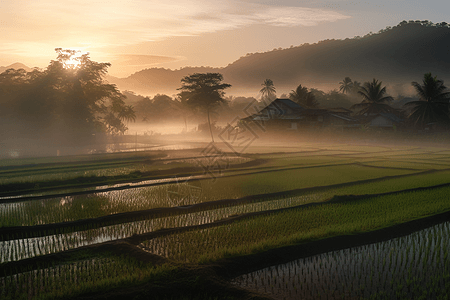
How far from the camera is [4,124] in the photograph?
1652 inches

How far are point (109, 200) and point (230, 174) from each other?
6486 millimetres

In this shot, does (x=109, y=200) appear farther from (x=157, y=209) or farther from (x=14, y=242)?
(x=14, y=242)

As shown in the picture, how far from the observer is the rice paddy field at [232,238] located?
5223 millimetres

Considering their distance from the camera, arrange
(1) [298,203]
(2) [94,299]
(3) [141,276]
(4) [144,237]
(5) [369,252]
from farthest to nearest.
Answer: (1) [298,203], (4) [144,237], (5) [369,252], (3) [141,276], (2) [94,299]

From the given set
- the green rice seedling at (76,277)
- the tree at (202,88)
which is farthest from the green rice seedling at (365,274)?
the tree at (202,88)

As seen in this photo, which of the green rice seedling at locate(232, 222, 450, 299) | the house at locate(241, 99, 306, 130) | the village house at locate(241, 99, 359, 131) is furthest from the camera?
the village house at locate(241, 99, 359, 131)

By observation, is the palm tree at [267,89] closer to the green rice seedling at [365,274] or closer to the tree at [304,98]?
the tree at [304,98]

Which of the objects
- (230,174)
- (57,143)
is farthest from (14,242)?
(57,143)

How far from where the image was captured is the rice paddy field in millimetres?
5223

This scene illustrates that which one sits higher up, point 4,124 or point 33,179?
point 4,124

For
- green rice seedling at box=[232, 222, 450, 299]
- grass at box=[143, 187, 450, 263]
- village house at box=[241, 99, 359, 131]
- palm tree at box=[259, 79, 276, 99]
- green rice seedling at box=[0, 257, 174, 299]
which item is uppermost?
palm tree at box=[259, 79, 276, 99]

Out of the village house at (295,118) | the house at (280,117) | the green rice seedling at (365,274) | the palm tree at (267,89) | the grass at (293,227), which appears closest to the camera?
the green rice seedling at (365,274)

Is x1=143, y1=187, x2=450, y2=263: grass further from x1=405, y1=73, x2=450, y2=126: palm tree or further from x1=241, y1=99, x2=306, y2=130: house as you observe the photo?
x1=241, y1=99, x2=306, y2=130: house

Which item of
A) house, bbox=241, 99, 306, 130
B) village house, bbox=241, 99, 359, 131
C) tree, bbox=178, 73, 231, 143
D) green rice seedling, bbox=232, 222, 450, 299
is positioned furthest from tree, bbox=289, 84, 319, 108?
green rice seedling, bbox=232, 222, 450, 299
